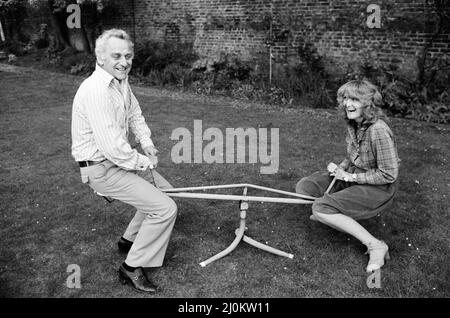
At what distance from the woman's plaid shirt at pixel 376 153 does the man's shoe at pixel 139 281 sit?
2.05 m

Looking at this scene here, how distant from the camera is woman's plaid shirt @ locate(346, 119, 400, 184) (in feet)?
12.0

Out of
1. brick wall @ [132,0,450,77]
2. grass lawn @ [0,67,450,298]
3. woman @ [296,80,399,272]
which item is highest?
brick wall @ [132,0,450,77]

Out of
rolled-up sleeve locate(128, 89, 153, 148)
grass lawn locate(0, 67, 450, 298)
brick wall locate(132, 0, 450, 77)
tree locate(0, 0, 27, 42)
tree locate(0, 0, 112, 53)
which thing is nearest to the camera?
grass lawn locate(0, 67, 450, 298)

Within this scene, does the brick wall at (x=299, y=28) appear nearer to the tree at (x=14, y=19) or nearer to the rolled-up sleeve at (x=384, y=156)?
the rolled-up sleeve at (x=384, y=156)

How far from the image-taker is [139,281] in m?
3.51

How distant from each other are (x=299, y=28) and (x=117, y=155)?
29.0 feet

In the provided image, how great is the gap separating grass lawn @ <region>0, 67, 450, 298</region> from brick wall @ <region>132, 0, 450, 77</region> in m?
2.77

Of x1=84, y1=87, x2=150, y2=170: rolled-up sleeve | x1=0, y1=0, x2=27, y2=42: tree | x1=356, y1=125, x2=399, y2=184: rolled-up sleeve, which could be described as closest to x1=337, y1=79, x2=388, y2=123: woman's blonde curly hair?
x1=356, y1=125, x2=399, y2=184: rolled-up sleeve

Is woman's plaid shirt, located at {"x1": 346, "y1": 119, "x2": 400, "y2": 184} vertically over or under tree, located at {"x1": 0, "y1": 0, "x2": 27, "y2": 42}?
under

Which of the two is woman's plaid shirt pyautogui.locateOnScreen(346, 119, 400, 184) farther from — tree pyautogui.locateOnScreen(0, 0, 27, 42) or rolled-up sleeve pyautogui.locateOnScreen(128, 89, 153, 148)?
tree pyautogui.locateOnScreen(0, 0, 27, 42)

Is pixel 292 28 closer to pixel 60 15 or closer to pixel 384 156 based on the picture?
pixel 384 156

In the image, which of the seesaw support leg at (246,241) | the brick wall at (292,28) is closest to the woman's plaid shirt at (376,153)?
the seesaw support leg at (246,241)

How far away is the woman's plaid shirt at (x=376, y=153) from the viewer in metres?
3.67
